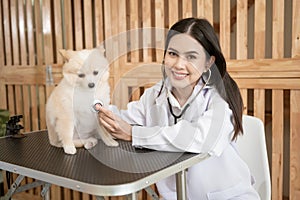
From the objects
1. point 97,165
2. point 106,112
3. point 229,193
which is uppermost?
point 106,112

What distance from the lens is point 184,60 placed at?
1.10 meters

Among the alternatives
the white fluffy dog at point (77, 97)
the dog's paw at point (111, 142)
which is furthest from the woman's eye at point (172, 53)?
the dog's paw at point (111, 142)

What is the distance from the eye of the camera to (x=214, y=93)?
1171 millimetres

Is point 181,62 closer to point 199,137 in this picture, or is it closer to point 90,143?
point 199,137

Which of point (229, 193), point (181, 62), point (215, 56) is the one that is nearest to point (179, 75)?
point (181, 62)

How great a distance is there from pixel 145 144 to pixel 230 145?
1.22 feet

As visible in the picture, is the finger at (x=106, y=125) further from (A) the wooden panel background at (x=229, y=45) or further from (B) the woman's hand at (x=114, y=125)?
(A) the wooden panel background at (x=229, y=45)

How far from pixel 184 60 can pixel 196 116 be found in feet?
0.64

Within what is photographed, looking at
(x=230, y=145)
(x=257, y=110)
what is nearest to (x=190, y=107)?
(x=230, y=145)

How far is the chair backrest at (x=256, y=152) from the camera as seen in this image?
127 cm

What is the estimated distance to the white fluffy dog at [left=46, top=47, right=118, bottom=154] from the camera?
0.96m

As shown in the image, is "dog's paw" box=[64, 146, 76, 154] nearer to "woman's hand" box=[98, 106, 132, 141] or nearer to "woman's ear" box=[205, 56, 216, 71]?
"woman's hand" box=[98, 106, 132, 141]

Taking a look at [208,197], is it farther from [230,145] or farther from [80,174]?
[80,174]

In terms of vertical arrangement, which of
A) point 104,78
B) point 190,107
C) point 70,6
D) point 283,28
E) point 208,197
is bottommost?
point 208,197
